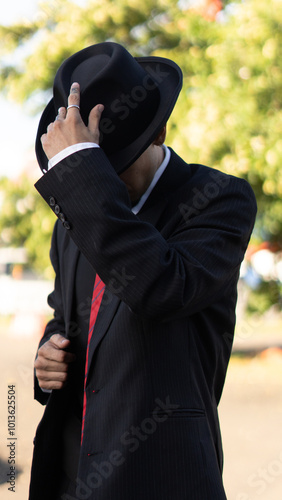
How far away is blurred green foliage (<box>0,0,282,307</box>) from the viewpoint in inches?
282

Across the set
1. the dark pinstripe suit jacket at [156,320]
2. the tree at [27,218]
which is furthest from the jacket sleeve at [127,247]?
the tree at [27,218]

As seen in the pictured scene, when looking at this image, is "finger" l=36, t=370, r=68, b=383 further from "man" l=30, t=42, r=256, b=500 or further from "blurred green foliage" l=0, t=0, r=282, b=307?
"blurred green foliage" l=0, t=0, r=282, b=307

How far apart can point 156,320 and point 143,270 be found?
134 mm

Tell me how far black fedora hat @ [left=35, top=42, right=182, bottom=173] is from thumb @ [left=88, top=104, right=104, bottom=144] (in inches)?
1.4

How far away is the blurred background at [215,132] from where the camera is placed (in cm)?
607

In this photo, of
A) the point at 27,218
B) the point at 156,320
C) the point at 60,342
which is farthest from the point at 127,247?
the point at 27,218

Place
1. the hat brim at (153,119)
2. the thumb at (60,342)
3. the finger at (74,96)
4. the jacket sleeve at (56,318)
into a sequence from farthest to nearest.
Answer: the jacket sleeve at (56,318), the thumb at (60,342), the hat brim at (153,119), the finger at (74,96)

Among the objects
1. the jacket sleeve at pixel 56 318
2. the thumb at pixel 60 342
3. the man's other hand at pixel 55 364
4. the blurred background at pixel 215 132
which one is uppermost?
the blurred background at pixel 215 132

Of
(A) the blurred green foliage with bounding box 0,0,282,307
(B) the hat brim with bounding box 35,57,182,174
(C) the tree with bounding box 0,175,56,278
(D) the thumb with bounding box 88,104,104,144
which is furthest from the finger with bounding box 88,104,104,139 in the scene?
(C) the tree with bounding box 0,175,56,278

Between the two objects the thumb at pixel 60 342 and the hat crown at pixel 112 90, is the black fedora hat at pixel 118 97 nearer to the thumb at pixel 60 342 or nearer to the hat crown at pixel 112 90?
the hat crown at pixel 112 90

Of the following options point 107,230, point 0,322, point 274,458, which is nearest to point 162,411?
point 107,230

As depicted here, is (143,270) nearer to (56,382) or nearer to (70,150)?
(70,150)

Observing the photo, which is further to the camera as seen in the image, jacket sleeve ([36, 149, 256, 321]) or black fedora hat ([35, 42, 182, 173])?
black fedora hat ([35, 42, 182, 173])

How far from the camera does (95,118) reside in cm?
153
